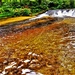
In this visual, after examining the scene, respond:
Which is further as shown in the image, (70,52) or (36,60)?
(70,52)

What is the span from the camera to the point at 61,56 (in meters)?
9.45

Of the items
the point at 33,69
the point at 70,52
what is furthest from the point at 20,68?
the point at 70,52

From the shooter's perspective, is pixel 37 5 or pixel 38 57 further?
pixel 37 5

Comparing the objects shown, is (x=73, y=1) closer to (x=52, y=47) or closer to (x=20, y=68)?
(x=52, y=47)

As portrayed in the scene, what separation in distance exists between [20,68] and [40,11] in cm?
2842

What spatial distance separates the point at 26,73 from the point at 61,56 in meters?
2.38

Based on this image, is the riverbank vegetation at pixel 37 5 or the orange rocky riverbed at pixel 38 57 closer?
the orange rocky riverbed at pixel 38 57

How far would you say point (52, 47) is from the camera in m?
11.1

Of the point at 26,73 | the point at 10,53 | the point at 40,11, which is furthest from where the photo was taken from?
the point at 40,11

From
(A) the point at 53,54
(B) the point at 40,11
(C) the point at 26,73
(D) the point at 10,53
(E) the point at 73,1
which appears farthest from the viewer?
(E) the point at 73,1

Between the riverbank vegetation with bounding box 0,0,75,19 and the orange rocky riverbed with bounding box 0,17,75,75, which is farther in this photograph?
the riverbank vegetation with bounding box 0,0,75,19

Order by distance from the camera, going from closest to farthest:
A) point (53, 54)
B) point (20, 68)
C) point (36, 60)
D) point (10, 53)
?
point (20, 68) → point (36, 60) → point (53, 54) → point (10, 53)

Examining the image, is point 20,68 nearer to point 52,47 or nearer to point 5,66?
point 5,66

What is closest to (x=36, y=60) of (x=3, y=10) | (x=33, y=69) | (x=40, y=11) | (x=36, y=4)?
(x=33, y=69)
